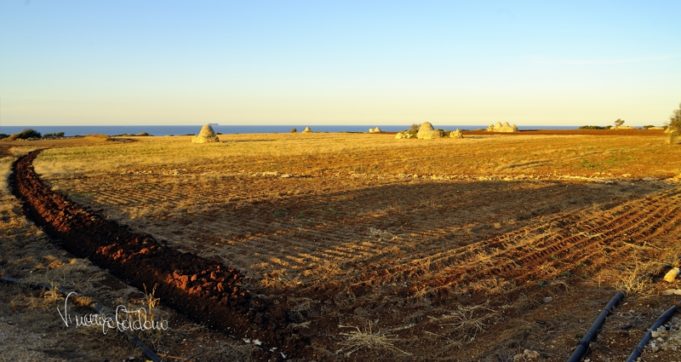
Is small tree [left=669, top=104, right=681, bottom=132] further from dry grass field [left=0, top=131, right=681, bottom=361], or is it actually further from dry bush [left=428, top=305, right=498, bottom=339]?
dry bush [left=428, top=305, right=498, bottom=339]

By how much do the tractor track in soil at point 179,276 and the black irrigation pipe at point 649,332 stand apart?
127 inches

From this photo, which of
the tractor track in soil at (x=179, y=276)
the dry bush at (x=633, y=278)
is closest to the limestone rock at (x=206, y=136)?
the tractor track in soil at (x=179, y=276)

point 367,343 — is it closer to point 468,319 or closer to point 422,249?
point 468,319

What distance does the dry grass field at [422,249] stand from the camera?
5699mm

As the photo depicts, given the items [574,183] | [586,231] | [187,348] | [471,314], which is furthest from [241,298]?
[574,183]

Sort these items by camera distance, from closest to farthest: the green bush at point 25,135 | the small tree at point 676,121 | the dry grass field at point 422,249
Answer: the dry grass field at point 422,249 → the small tree at point 676,121 → the green bush at point 25,135

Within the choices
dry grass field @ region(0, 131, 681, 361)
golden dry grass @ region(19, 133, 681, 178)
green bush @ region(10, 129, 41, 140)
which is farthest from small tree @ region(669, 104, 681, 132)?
green bush @ region(10, 129, 41, 140)

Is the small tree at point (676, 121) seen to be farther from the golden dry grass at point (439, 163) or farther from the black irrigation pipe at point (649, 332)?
the black irrigation pipe at point (649, 332)

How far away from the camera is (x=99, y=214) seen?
12117mm

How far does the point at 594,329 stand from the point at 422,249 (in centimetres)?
352

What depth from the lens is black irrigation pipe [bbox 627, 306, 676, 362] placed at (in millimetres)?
4966

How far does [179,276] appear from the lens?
24.0ft

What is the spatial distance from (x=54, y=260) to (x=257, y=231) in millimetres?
3512

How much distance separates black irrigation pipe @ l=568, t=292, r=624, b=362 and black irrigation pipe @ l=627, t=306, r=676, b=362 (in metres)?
0.41
